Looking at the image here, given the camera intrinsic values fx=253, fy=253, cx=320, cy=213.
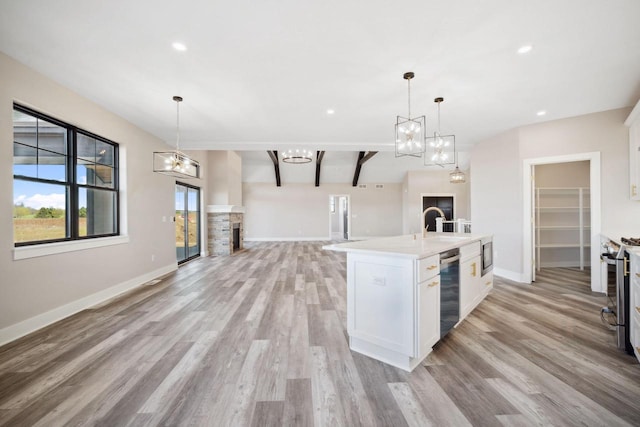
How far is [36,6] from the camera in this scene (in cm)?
188

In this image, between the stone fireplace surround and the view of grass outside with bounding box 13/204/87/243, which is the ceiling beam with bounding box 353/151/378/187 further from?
the view of grass outside with bounding box 13/204/87/243

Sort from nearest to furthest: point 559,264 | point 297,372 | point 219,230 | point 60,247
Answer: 1. point 297,372
2. point 60,247
3. point 559,264
4. point 219,230

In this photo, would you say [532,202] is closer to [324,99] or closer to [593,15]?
[593,15]

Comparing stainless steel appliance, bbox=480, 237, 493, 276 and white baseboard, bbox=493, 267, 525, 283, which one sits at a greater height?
stainless steel appliance, bbox=480, 237, 493, 276

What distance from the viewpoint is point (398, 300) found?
1930 millimetres

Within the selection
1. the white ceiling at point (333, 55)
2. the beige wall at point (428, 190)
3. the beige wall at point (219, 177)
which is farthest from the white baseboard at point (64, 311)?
the beige wall at point (428, 190)

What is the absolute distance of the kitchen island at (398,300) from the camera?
1887 mm

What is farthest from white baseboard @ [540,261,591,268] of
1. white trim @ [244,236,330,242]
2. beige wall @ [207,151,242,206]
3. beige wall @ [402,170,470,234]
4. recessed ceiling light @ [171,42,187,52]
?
beige wall @ [207,151,242,206]

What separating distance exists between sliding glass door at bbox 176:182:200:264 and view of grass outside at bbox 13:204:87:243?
2918 mm

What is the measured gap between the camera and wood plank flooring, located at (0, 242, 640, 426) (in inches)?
59.7

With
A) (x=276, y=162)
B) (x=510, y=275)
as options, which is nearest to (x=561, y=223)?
(x=510, y=275)

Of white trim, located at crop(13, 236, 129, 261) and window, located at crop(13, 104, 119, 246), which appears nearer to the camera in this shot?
white trim, located at crop(13, 236, 129, 261)

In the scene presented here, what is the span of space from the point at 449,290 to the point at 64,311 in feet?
14.1

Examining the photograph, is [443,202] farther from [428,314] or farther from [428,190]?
[428,314]
